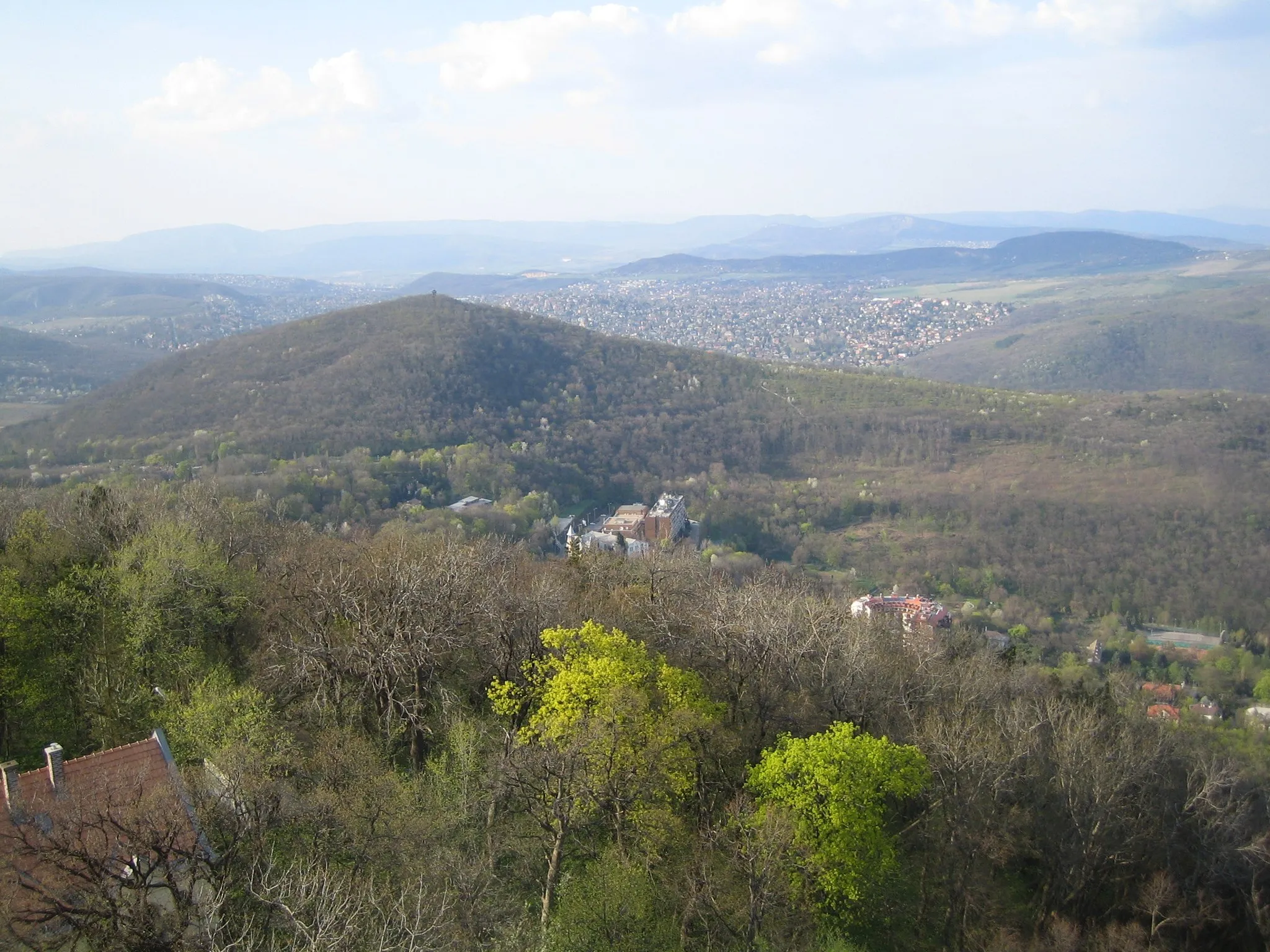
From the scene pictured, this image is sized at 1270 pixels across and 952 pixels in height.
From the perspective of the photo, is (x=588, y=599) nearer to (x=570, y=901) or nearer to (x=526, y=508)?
(x=570, y=901)

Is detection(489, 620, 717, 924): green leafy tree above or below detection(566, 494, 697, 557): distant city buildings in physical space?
above

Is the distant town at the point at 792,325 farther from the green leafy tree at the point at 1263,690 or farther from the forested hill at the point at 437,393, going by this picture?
the green leafy tree at the point at 1263,690

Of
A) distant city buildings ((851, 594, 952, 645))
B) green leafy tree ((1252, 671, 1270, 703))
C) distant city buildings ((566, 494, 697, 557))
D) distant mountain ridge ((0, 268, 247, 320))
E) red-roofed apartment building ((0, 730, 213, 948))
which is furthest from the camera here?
distant mountain ridge ((0, 268, 247, 320))

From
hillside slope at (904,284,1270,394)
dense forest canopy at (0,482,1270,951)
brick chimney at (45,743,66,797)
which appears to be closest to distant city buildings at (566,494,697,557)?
dense forest canopy at (0,482,1270,951)

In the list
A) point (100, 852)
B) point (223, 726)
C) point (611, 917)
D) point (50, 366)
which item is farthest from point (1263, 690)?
point (50, 366)

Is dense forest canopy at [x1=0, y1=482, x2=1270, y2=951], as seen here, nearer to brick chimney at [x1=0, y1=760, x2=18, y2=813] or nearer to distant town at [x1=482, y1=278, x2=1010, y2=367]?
brick chimney at [x1=0, y1=760, x2=18, y2=813]
